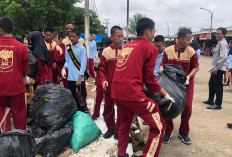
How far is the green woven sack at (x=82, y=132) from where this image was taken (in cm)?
260

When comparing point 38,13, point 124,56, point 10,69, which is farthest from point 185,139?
point 38,13

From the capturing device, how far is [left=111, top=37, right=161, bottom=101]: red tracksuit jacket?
6.48ft

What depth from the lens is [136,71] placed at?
198 centimetres

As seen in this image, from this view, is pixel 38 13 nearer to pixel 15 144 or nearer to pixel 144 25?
pixel 144 25

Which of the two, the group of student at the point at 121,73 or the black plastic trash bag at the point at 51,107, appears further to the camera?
the black plastic trash bag at the point at 51,107

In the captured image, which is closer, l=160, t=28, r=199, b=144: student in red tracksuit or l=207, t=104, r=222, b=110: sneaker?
l=160, t=28, r=199, b=144: student in red tracksuit

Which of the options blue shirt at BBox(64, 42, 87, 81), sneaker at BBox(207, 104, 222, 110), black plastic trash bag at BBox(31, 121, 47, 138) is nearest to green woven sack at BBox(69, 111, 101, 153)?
black plastic trash bag at BBox(31, 121, 47, 138)

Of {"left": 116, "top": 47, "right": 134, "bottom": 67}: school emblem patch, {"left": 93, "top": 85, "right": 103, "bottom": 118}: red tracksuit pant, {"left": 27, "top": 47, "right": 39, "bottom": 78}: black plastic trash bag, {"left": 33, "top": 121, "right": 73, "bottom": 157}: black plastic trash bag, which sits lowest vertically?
{"left": 33, "top": 121, "right": 73, "bottom": 157}: black plastic trash bag

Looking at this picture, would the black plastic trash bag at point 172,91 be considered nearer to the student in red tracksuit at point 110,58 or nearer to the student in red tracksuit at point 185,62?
the student in red tracksuit at point 185,62

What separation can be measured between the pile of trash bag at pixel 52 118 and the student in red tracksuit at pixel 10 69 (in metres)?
0.26

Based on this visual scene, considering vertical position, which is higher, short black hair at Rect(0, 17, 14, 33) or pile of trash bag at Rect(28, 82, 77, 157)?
short black hair at Rect(0, 17, 14, 33)

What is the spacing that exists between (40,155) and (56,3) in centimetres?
1589

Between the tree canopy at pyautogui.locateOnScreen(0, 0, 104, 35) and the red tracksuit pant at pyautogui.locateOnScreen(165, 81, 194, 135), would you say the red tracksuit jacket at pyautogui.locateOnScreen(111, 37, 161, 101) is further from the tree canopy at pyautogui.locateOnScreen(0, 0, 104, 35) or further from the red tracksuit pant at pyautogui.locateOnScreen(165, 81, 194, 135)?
the tree canopy at pyautogui.locateOnScreen(0, 0, 104, 35)

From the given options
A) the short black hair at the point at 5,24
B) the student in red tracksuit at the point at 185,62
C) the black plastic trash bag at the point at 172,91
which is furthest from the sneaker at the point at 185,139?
the short black hair at the point at 5,24
